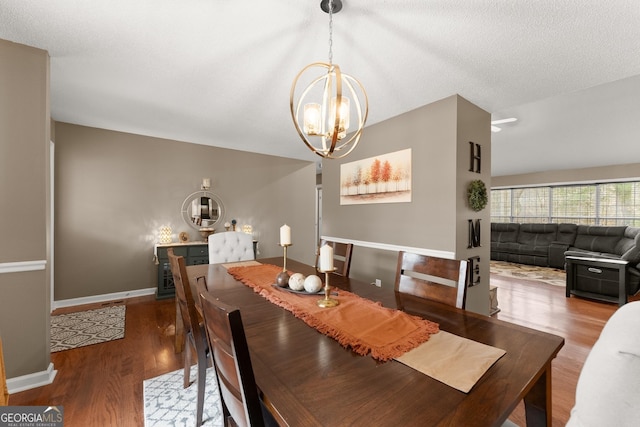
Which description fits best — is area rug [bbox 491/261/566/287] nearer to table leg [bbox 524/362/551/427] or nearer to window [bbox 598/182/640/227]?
window [bbox 598/182/640/227]

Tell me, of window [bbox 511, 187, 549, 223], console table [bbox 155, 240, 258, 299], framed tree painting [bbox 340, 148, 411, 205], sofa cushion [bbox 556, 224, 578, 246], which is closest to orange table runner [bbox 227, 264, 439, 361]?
framed tree painting [bbox 340, 148, 411, 205]

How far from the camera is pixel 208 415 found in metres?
1.62

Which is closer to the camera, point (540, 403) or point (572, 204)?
point (540, 403)

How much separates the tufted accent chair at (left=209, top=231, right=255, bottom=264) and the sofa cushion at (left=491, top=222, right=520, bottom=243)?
7.09m

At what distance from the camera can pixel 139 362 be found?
2.17 metres

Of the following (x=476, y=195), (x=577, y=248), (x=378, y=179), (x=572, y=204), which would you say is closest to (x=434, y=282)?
(x=476, y=195)

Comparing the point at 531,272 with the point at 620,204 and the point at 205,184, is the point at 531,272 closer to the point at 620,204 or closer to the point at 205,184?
the point at 620,204

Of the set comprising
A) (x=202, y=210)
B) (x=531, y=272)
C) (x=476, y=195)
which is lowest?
(x=531, y=272)

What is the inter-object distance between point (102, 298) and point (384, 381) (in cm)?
426

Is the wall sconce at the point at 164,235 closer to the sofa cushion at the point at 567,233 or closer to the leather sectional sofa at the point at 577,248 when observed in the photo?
the leather sectional sofa at the point at 577,248

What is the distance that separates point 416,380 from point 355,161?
3123mm

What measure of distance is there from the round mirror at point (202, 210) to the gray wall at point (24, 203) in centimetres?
225

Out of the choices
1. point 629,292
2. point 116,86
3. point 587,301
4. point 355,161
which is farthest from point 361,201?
point 629,292

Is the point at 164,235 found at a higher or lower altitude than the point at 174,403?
higher
